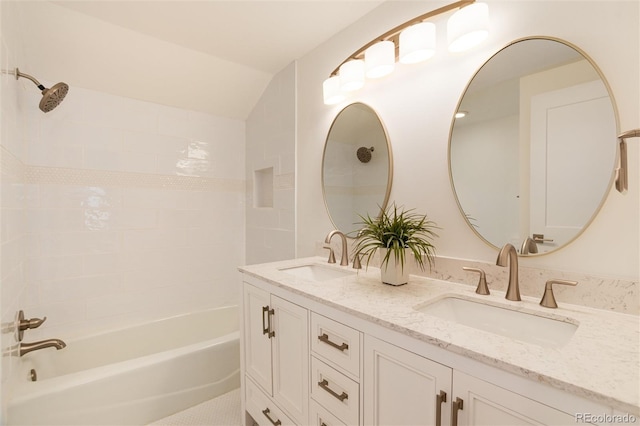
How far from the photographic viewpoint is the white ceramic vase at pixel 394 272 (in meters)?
1.24

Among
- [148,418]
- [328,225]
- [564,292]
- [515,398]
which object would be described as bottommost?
[148,418]

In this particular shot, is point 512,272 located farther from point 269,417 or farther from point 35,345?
point 35,345

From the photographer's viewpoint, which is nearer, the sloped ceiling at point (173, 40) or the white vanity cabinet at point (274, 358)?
the white vanity cabinet at point (274, 358)

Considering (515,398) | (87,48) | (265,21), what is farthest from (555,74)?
(87,48)

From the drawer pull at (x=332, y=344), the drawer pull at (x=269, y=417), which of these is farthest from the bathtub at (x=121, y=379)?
the drawer pull at (x=332, y=344)

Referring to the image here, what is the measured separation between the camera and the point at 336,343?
104cm

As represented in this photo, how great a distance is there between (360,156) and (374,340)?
1141mm

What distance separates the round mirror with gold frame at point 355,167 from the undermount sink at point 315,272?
A: 26cm

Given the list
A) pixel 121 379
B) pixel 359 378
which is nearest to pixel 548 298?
pixel 359 378

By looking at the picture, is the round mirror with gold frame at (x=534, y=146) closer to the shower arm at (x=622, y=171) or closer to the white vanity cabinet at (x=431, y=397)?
the shower arm at (x=622, y=171)

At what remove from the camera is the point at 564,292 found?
1.01m

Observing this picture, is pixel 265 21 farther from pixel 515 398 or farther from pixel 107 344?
pixel 107 344

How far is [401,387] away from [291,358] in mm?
549

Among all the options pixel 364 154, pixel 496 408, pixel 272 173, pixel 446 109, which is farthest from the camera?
pixel 272 173
